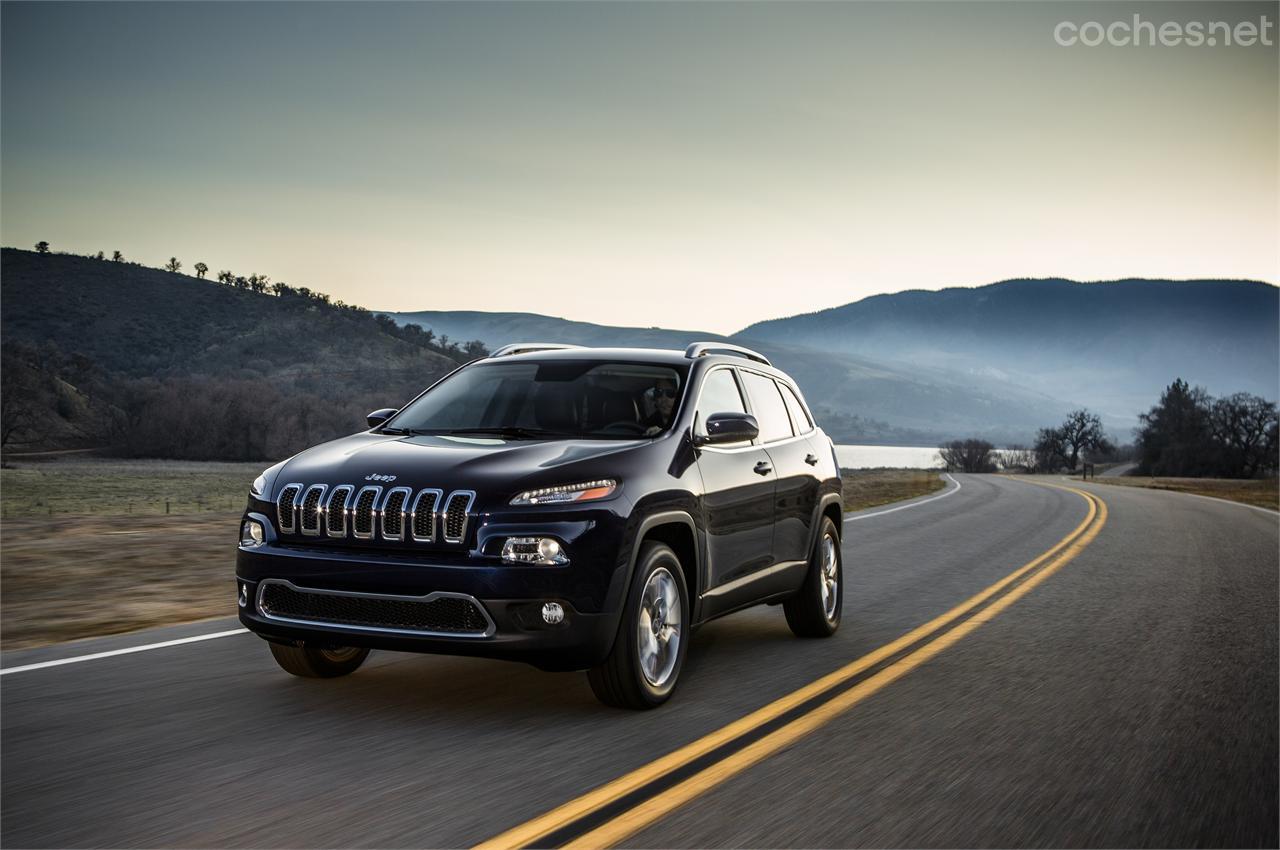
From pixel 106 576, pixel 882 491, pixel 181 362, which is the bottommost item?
pixel 882 491

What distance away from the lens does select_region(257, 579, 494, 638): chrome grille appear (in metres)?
5.28

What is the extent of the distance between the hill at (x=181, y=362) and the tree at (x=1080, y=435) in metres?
79.0

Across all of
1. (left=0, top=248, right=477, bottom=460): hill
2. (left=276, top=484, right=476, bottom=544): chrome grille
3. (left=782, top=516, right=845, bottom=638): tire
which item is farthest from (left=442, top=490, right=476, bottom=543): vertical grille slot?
(left=0, top=248, right=477, bottom=460): hill

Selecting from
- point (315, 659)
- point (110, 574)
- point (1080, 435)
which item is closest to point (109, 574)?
point (110, 574)

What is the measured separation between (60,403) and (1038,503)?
288ft

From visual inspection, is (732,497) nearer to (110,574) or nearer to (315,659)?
(315,659)

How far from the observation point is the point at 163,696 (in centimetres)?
603

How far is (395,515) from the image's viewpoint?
5379 millimetres

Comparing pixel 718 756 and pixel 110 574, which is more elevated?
pixel 110 574

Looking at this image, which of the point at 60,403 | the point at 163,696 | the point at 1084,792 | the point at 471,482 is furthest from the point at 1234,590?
the point at 60,403

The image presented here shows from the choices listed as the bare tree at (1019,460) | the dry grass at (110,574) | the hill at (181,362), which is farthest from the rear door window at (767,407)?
the bare tree at (1019,460)

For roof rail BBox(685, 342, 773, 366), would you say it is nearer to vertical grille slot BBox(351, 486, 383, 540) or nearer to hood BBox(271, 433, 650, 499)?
hood BBox(271, 433, 650, 499)

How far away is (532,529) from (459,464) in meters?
0.52

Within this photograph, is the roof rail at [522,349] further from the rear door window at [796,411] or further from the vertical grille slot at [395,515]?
the vertical grille slot at [395,515]
